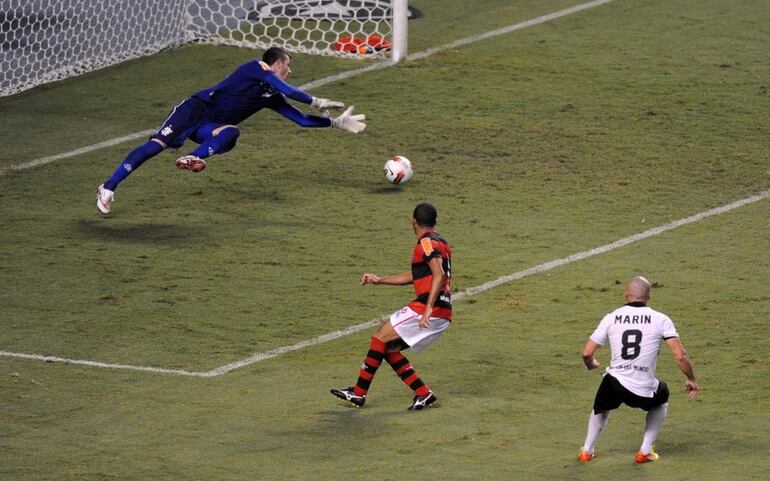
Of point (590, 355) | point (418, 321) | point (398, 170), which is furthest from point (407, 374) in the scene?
point (398, 170)

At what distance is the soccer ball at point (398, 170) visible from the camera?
1706 centimetres

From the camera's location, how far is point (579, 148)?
18297 millimetres

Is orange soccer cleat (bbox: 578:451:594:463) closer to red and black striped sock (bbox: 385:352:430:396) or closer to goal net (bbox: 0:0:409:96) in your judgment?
red and black striped sock (bbox: 385:352:430:396)

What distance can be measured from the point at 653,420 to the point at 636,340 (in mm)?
559

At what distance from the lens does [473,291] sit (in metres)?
Result: 14.4

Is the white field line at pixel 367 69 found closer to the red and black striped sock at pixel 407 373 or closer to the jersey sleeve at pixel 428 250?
the red and black striped sock at pixel 407 373

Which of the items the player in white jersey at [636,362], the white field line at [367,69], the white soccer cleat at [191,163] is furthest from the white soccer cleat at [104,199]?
the player in white jersey at [636,362]

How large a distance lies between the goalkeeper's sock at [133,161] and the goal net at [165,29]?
5353mm

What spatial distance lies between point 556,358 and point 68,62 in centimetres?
1121

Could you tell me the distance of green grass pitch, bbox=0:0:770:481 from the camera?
10.8 metres

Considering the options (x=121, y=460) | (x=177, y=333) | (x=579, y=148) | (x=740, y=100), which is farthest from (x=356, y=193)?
(x=121, y=460)

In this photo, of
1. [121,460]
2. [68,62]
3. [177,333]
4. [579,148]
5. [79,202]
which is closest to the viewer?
[121,460]

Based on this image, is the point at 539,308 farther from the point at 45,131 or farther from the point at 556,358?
the point at 45,131

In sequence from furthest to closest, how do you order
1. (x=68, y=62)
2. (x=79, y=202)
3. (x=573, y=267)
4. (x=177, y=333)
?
(x=68, y=62) < (x=79, y=202) < (x=573, y=267) < (x=177, y=333)
